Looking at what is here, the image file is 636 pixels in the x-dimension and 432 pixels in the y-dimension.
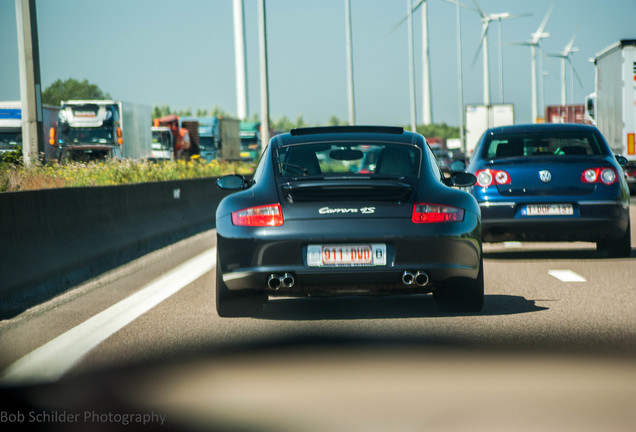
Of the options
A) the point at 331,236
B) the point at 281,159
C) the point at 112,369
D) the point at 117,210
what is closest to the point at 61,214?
the point at 117,210

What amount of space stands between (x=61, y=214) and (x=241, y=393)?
5.43m

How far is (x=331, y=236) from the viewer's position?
7352 mm

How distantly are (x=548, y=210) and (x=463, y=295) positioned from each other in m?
4.62

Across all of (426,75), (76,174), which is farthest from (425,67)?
(76,174)

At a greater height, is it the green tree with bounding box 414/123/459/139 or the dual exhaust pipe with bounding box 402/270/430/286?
the dual exhaust pipe with bounding box 402/270/430/286

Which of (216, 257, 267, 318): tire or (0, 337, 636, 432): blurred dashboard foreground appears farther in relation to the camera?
(216, 257, 267, 318): tire

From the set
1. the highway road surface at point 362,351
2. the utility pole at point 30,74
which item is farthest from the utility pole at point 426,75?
the highway road surface at point 362,351

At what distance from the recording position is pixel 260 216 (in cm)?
755

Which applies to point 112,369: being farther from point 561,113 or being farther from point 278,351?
point 561,113

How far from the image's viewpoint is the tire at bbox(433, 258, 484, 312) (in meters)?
7.65

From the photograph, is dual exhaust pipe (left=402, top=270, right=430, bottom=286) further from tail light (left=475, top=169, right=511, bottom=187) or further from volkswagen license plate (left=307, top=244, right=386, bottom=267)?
tail light (left=475, top=169, right=511, bottom=187)

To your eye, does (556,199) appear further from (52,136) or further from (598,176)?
(52,136)

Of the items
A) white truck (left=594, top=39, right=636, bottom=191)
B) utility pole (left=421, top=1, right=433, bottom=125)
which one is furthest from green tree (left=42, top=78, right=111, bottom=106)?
white truck (left=594, top=39, right=636, bottom=191)

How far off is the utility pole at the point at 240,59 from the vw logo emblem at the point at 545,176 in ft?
120
